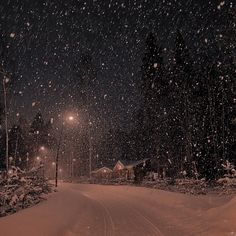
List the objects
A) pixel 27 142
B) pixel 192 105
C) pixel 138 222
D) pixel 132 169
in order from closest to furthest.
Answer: pixel 138 222
pixel 192 105
pixel 132 169
pixel 27 142

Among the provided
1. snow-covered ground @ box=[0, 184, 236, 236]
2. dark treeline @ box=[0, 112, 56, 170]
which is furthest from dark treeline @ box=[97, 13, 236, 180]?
dark treeline @ box=[0, 112, 56, 170]

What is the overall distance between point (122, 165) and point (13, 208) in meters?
60.0

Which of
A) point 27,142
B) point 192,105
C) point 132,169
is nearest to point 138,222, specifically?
point 192,105

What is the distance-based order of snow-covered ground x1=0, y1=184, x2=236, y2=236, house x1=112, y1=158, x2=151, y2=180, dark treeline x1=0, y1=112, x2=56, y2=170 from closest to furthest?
snow-covered ground x1=0, y1=184, x2=236, y2=236 → house x1=112, y1=158, x2=151, y2=180 → dark treeline x1=0, y1=112, x2=56, y2=170

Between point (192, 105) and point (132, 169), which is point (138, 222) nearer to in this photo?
point (192, 105)

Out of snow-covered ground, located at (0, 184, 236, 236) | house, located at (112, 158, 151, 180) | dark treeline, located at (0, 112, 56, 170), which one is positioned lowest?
snow-covered ground, located at (0, 184, 236, 236)

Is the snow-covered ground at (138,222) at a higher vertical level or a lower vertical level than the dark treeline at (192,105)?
lower

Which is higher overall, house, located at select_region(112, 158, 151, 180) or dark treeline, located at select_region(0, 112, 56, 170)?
dark treeline, located at select_region(0, 112, 56, 170)

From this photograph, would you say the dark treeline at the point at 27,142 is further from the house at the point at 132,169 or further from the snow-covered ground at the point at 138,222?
the snow-covered ground at the point at 138,222

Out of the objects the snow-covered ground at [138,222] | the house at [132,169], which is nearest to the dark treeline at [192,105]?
the house at [132,169]

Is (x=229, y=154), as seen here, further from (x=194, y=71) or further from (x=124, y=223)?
(x=124, y=223)

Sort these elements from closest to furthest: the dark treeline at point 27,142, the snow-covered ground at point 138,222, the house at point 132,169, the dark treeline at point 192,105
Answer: the snow-covered ground at point 138,222, the dark treeline at point 192,105, the house at point 132,169, the dark treeline at point 27,142

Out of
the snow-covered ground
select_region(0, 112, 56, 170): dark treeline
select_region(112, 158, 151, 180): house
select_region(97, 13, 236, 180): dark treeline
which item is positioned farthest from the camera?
select_region(0, 112, 56, 170): dark treeline

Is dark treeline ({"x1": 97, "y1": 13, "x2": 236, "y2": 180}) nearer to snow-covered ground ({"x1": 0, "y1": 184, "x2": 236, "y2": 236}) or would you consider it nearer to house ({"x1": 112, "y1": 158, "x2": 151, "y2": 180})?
house ({"x1": 112, "y1": 158, "x2": 151, "y2": 180})
